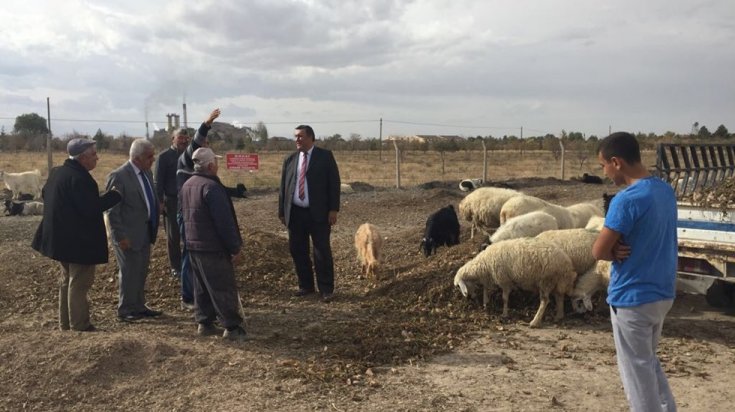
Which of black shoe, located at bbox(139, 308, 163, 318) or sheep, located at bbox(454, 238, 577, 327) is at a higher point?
sheep, located at bbox(454, 238, 577, 327)

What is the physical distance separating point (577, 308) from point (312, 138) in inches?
140

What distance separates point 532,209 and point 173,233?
5.80m

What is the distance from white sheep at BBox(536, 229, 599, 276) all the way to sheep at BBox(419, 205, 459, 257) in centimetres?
288

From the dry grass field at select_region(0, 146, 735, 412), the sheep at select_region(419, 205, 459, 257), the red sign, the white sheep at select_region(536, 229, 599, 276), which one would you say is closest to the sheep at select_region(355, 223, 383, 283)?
the dry grass field at select_region(0, 146, 735, 412)

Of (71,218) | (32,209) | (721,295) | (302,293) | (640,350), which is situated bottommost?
(302,293)

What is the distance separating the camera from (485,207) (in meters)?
11.0

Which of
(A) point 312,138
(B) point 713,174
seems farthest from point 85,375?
(B) point 713,174

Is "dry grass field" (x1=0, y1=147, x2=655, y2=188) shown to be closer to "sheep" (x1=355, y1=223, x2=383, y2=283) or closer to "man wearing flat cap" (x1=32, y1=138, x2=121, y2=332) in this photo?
"sheep" (x1=355, y1=223, x2=383, y2=283)

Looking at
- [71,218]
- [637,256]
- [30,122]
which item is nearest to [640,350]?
[637,256]

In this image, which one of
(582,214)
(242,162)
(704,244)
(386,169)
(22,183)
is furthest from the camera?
(386,169)

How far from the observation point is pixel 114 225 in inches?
237

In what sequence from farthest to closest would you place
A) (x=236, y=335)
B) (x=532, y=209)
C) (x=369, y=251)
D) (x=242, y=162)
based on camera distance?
1. (x=242, y=162)
2. (x=532, y=209)
3. (x=369, y=251)
4. (x=236, y=335)

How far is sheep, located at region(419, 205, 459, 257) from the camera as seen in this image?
391 inches

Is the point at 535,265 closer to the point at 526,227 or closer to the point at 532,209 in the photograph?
the point at 526,227
